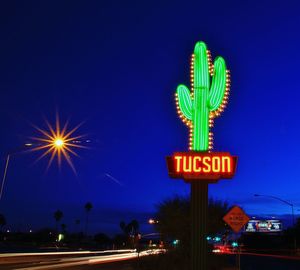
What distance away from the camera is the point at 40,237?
138375mm

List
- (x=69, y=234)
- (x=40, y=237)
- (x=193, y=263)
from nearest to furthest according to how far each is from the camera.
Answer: (x=193, y=263) → (x=40, y=237) → (x=69, y=234)

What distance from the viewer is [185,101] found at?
64.6ft

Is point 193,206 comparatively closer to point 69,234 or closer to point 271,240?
point 271,240

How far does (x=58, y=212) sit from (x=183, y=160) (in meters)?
154

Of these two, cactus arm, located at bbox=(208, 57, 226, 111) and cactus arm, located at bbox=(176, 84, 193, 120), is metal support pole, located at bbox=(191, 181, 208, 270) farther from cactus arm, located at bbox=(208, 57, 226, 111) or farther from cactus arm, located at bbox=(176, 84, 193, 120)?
cactus arm, located at bbox=(208, 57, 226, 111)

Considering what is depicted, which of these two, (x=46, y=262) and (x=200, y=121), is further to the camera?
(x=46, y=262)

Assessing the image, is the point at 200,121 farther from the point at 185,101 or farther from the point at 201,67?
the point at 201,67

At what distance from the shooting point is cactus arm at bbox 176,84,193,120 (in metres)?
19.7

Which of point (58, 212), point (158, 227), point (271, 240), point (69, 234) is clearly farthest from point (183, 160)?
point (69, 234)

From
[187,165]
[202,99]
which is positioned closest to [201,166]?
[187,165]

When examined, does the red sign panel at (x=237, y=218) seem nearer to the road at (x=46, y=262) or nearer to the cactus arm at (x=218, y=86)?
the cactus arm at (x=218, y=86)

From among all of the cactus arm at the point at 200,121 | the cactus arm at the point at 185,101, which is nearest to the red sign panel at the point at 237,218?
Result: the cactus arm at the point at 200,121

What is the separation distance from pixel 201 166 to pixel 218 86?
11.5 feet

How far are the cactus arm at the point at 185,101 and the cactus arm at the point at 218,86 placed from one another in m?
0.81
